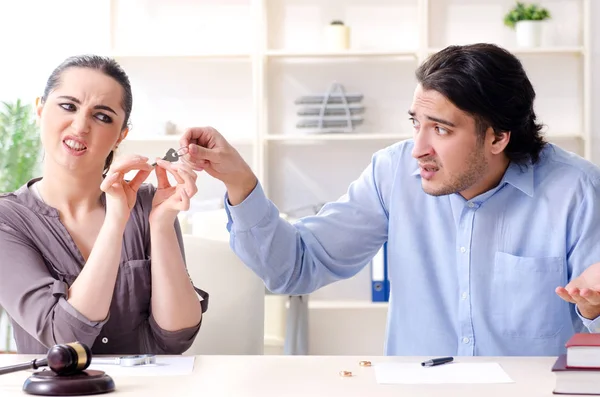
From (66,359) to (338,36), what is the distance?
3.46m

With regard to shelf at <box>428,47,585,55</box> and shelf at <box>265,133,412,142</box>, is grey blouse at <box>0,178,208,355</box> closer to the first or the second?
shelf at <box>265,133,412,142</box>

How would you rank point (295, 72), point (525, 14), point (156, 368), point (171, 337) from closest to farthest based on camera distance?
point (156, 368), point (171, 337), point (525, 14), point (295, 72)

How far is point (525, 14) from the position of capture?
4.56m

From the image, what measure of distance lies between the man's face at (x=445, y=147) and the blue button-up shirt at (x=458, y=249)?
71 mm

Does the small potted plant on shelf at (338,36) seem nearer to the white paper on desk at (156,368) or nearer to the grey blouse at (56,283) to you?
the grey blouse at (56,283)

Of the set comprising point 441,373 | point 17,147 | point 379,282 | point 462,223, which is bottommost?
point 379,282

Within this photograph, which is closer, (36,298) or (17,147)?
(36,298)

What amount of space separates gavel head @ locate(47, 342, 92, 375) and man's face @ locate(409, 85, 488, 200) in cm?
88

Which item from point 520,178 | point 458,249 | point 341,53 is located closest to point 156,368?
point 458,249

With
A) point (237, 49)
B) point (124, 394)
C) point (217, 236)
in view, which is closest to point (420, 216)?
point (124, 394)

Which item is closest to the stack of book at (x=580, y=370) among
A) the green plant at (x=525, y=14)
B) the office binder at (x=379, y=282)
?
the office binder at (x=379, y=282)

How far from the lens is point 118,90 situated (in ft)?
6.72

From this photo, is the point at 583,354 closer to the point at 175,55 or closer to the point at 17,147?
the point at 175,55

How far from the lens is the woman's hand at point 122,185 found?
5.64ft
